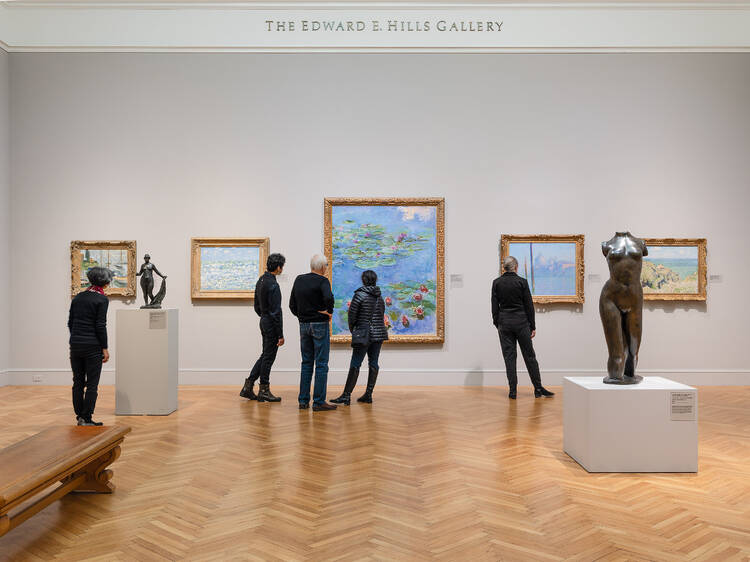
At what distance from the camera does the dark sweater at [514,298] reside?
28.8 feet

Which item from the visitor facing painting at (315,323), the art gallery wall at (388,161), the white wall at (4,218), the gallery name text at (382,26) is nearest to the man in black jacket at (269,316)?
the visitor facing painting at (315,323)

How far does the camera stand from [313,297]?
765 cm

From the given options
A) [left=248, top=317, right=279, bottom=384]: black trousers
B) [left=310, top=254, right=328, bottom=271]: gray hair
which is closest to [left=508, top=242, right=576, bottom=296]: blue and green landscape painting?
[left=310, top=254, right=328, bottom=271]: gray hair

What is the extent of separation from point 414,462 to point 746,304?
7.83 meters

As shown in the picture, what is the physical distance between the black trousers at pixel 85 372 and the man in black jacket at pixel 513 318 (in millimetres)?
5568

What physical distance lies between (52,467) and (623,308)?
4.80 meters

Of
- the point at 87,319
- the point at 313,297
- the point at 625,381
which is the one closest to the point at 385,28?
the point at 313,297

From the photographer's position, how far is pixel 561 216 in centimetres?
1014

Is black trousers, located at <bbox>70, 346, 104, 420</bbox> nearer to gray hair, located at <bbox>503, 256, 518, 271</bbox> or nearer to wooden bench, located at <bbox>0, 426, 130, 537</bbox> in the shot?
wooden bench, located at <bbox>0, 426, 130, 537</bbox>

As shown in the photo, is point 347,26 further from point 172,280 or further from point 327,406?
point 327,406

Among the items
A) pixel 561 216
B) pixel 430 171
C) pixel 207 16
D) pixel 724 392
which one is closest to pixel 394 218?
pixel 430 171

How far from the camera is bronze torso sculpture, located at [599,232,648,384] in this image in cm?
536

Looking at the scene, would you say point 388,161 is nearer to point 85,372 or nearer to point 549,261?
point 549,261

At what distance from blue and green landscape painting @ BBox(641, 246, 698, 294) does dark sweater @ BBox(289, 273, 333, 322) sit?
583 centimetres
